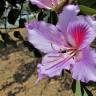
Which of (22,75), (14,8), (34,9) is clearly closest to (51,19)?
(34,9)

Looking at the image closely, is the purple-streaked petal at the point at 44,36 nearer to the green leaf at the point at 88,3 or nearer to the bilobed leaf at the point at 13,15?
the green leaf at the point at 88,3

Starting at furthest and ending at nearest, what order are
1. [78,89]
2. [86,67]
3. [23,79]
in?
[23,79]
[78,89]
[86,67]

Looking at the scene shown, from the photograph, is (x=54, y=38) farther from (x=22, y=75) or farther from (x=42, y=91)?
(x=22, y=75)

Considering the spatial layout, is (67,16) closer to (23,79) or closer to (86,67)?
(86,67)

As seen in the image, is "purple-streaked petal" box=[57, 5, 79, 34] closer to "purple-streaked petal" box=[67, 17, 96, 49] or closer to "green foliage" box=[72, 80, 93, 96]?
"purple-streaked petal" box=[67, 17, 96, 49]

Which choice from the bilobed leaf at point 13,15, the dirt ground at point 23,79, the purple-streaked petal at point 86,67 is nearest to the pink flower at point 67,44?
the purple-streaked petal at point 86,67

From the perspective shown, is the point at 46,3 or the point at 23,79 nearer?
the point at 46,3

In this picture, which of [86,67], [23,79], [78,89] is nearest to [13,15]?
[78,89]
